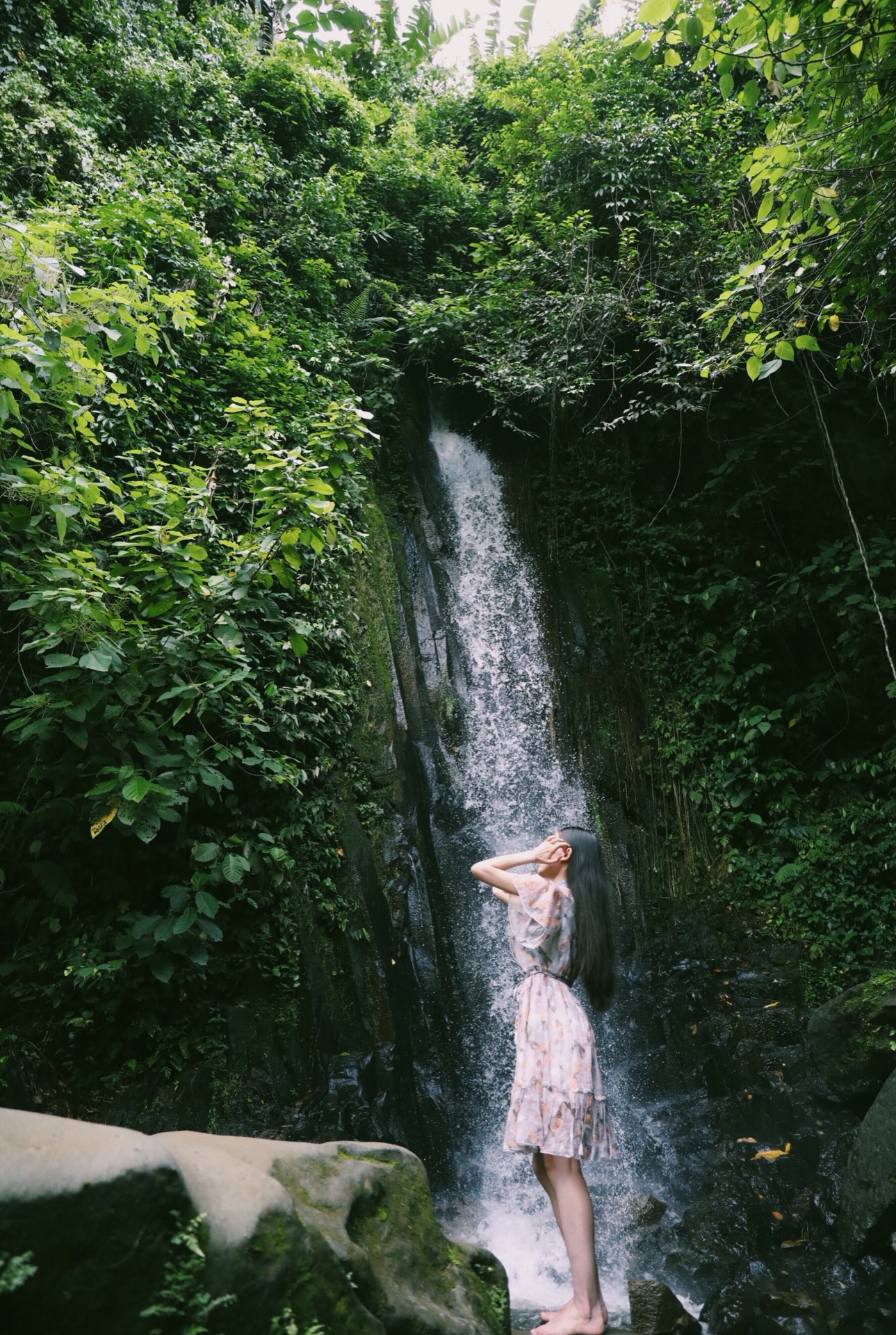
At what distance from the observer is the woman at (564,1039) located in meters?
2.94

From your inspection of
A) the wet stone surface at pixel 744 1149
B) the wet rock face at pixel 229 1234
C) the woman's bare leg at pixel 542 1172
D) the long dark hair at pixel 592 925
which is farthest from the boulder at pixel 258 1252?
the wet stone surface at pixel 744 1149

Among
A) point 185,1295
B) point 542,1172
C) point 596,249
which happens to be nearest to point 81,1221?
point 185,1295

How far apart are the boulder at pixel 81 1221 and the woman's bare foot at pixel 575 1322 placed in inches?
76.3

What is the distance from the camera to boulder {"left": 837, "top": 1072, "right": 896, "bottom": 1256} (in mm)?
4012

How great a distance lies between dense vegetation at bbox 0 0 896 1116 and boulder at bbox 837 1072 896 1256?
8.03 ft

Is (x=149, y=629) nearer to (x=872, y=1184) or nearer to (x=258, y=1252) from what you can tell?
(x=258, y=1252)

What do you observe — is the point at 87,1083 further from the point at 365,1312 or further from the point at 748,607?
the point at 748,607

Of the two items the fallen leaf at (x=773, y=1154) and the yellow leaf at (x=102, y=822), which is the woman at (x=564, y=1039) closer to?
the yellow leaf at (x=102, y=822)

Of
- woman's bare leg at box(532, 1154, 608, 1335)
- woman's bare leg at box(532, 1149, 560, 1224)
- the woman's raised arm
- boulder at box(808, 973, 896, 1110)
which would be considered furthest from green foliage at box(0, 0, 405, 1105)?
boulder at box(808, 973, 896, 1110)

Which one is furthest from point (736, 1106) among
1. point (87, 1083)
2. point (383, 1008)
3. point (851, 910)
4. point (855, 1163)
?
point (87, 1083)

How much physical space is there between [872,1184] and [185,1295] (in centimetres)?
394

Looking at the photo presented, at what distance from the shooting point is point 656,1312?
10.6 ft

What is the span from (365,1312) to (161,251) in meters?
7.27

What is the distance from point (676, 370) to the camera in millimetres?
8508
